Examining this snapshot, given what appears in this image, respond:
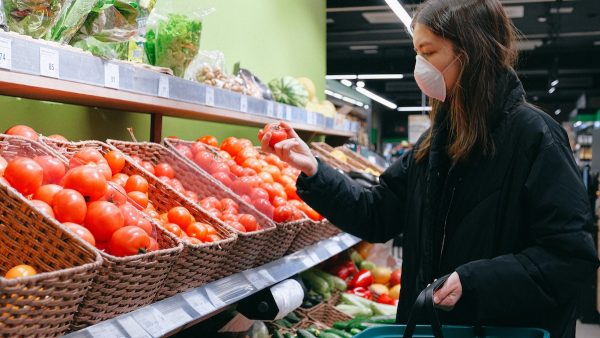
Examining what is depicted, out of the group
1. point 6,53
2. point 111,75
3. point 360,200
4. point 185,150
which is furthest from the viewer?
point 185,150

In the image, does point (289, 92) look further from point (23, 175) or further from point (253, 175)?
point (23, 175)

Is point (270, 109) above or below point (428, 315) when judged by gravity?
above

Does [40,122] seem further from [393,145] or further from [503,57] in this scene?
[393,145]

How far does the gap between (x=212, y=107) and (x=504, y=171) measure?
122 cm

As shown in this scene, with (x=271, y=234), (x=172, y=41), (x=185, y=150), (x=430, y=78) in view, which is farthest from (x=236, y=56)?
(x=430, y=78)

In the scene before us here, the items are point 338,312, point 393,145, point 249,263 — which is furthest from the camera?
point 393,145

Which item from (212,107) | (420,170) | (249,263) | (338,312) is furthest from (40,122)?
(338,312)

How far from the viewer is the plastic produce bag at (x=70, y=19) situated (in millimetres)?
1926

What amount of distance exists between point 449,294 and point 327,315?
1.88 m

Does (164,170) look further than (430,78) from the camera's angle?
Yes

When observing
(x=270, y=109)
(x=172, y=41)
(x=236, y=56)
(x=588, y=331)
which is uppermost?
(x=236, y=56)

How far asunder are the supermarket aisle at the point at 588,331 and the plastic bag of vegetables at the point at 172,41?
502cm

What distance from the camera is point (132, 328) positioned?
58.1 inches

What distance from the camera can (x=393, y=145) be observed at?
3369 centimetres
